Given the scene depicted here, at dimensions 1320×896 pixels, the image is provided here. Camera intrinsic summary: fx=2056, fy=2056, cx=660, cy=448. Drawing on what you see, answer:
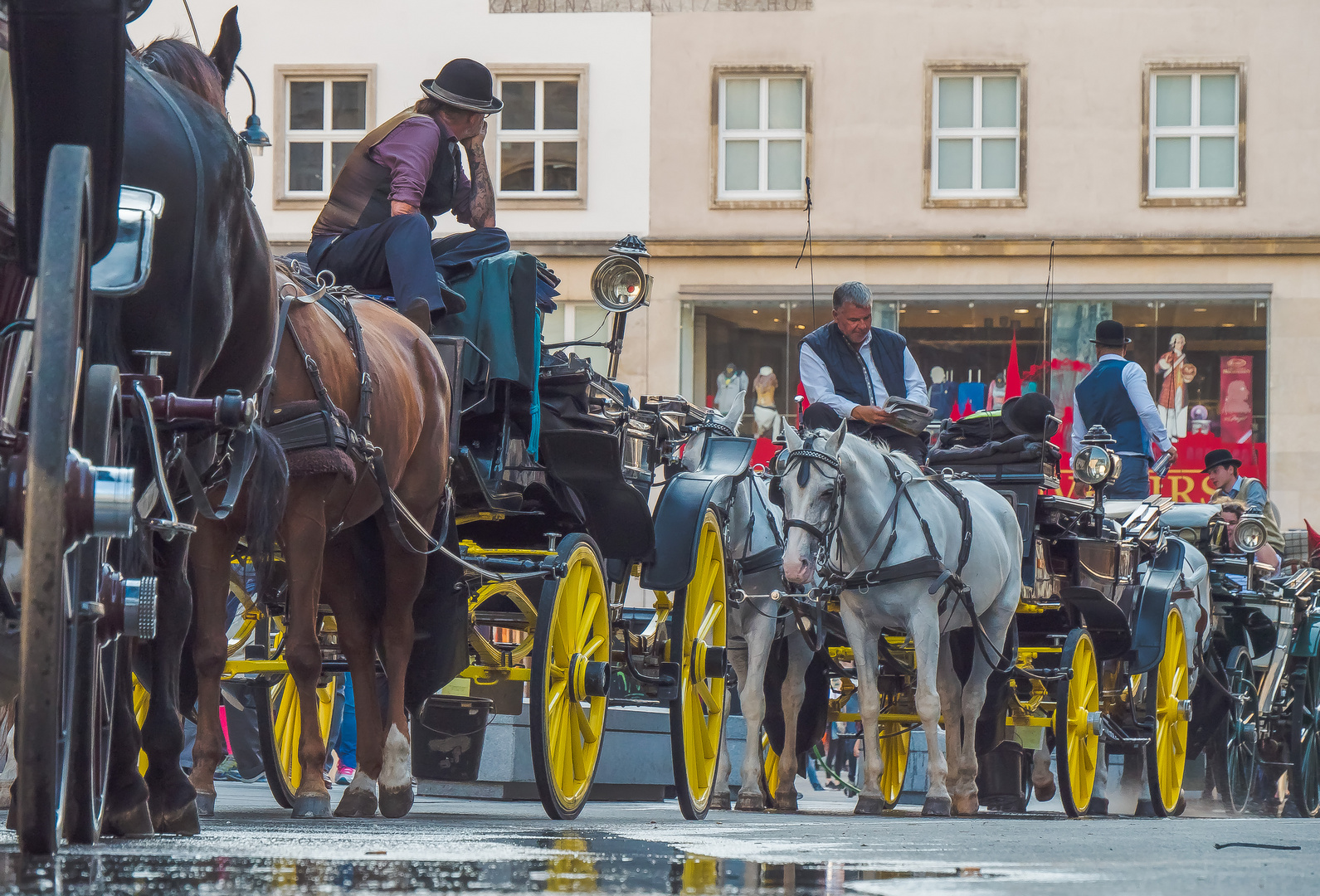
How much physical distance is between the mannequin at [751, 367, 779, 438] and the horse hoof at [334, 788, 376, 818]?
1836 cm

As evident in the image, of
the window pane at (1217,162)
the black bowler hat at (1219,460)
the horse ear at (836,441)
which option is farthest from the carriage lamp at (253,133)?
the window pane at (1217,162)

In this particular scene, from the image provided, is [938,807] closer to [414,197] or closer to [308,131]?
[414,197]

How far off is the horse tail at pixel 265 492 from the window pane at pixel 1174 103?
71.2ft

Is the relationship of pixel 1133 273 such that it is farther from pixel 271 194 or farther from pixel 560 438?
pixel 560 438

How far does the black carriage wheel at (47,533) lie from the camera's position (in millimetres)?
2553

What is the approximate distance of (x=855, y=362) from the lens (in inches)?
452

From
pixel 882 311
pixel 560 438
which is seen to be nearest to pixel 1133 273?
pixel 882 311

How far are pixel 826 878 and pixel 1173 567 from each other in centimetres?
996

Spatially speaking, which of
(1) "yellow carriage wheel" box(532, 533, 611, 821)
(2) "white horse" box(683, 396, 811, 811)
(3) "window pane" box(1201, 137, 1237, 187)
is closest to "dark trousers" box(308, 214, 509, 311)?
(1) "yellow carriage wheel" box(532, 533, 611, 821)

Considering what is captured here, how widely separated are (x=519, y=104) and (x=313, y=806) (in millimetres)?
19941

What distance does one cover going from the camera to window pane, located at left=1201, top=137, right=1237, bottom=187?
83.5ft

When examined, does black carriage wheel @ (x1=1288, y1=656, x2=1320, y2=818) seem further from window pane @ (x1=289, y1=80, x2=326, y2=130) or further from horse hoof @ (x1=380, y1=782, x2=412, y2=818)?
window pane @ (x1=289, y1=80, x2=326, y2=130)

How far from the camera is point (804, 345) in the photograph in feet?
37.7

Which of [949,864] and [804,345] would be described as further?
[804,345]
